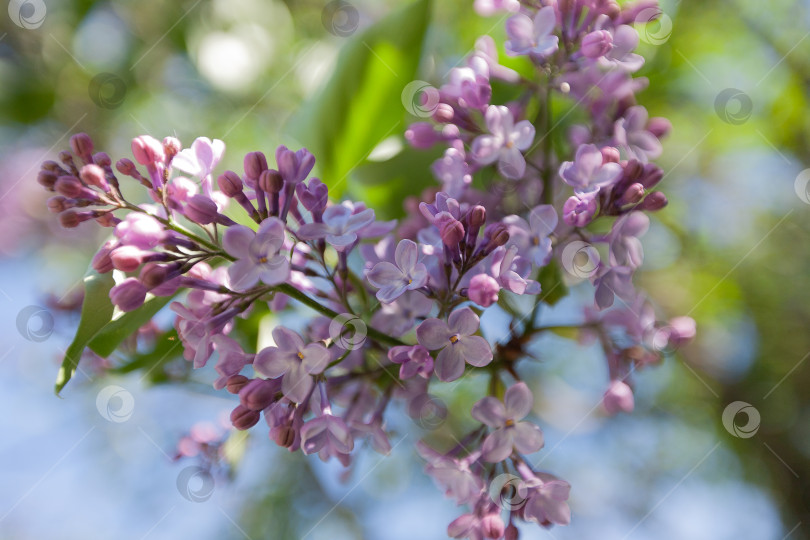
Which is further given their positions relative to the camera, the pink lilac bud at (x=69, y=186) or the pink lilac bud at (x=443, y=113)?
the pink lilac bud at (x=443, y=113)

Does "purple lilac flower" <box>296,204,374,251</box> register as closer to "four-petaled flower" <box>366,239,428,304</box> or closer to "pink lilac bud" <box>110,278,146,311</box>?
"four-petaled flower" <box>366,239,428,304</box>

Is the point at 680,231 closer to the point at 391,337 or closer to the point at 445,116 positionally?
the point at 445,116

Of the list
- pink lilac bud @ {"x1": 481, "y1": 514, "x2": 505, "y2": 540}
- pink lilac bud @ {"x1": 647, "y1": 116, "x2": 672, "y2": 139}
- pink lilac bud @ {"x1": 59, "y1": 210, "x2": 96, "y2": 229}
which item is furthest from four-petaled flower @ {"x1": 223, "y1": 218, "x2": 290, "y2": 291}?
pink lilac bud @ {"x1": 647, "y1": 116, "x2": 672, "y2": 139}

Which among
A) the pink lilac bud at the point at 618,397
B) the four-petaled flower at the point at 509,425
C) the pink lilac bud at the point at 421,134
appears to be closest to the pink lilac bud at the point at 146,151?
the pink lilac bud at the point at 421,134

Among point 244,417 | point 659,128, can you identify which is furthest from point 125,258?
point 659,128

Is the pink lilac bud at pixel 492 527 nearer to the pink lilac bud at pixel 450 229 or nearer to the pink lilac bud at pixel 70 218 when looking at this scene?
the pink lilac bud at pixel 450 229

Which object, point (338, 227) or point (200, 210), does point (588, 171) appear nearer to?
point (338, 227)
